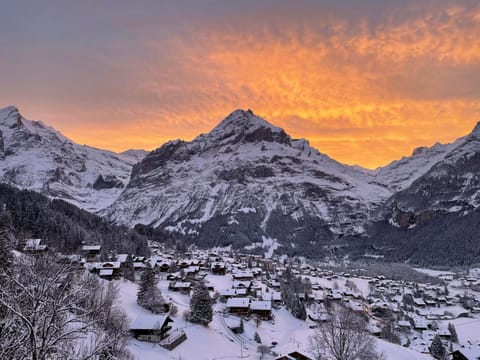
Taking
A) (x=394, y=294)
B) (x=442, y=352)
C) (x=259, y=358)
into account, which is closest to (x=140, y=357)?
(x=259, y=358)

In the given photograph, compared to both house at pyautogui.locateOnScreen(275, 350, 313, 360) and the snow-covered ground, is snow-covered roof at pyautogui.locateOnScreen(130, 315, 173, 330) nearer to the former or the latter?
the snow-covered ground

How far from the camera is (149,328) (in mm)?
42781

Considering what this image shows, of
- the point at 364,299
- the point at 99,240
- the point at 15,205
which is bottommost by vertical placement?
the point at 364,299

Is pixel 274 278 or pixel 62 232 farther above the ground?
pixel 62 232

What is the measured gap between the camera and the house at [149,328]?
4296 centimetres

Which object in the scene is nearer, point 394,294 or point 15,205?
point 15,205

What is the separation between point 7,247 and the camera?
32406 mm

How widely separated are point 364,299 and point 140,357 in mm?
83379

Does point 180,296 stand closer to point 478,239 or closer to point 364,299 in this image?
point 364,299

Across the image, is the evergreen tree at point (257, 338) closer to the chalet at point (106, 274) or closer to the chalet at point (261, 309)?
the chalet at point (261, 309)

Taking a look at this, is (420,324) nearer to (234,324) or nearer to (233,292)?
(233,292)

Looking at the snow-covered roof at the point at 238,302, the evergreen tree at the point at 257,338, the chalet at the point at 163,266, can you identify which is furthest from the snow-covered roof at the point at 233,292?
the evergreen tree at the point at 257,338

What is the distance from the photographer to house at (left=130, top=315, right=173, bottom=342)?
42963 mm

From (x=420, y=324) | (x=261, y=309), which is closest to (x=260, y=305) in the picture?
(x=261, y=309)
